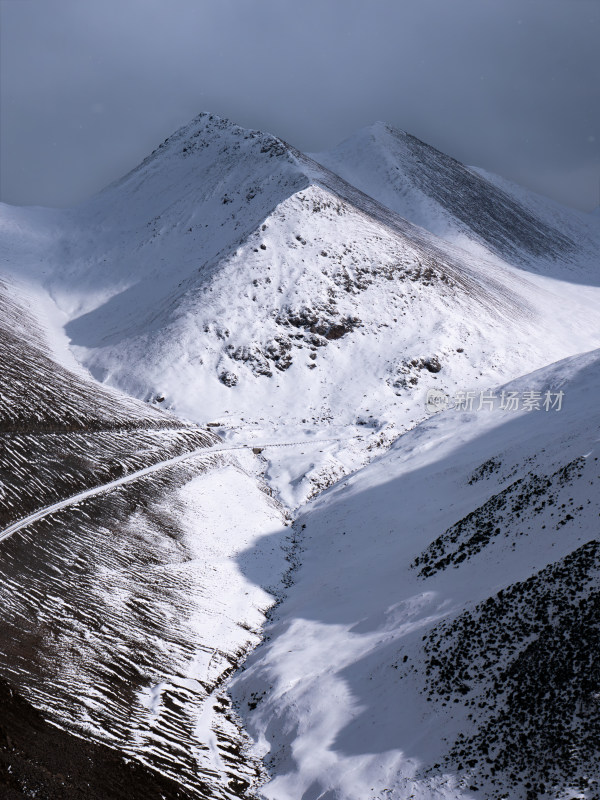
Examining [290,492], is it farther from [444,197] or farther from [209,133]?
[444,197]

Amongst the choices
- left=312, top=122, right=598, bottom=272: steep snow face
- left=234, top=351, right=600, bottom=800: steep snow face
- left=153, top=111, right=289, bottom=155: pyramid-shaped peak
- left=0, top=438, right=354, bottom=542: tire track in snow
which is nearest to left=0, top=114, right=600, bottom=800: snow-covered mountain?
left=234, top=351, right=600, bottom=800: steep snow face

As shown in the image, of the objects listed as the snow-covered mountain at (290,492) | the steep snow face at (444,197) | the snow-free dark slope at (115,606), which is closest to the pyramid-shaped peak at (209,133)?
the snow-covered mountain at (290,492)

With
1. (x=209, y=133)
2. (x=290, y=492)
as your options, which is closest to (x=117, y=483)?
(x=290, y=492)

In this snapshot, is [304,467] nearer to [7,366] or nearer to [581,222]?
[7,366]

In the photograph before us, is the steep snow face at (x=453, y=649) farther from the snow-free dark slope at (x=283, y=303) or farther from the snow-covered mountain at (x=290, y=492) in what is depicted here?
the snow-free dark slope at (x=283, y=303)

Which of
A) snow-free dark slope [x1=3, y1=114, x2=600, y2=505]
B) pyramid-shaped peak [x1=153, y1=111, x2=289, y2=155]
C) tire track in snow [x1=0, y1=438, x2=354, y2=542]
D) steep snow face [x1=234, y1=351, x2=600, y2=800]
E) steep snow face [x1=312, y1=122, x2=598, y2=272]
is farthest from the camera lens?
steep snow face [x1=312, y1=122, x2=598, y2=272]

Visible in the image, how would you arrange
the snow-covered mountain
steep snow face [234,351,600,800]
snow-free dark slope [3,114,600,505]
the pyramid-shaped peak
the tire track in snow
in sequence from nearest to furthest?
steep snow face [234,351,600,800] → the snow-covered mountain → the tire track in snow → snow-free dark slope [3,114,600,505] → the pyramid-shaped peak

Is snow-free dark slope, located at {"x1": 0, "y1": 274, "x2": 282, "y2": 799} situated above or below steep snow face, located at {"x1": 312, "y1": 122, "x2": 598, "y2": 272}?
below

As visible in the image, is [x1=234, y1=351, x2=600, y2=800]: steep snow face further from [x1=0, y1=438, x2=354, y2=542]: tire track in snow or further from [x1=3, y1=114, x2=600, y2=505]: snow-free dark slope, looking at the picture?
[x1=3, y1=114, x2=600, y2=505]: snow-free dark slope
